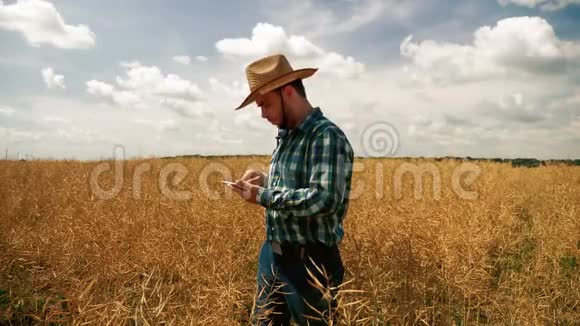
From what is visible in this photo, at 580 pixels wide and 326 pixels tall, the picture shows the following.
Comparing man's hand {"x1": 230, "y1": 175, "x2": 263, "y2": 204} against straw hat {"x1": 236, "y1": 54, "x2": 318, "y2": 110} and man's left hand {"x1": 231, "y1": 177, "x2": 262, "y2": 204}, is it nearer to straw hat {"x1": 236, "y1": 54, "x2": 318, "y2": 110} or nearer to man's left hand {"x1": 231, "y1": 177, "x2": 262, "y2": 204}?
man's left hand {"x1": 231, "y1": 177, "x2": 262, "y2": 204}

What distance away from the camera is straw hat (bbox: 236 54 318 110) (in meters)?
1.83

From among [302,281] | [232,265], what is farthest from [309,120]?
[232,265]

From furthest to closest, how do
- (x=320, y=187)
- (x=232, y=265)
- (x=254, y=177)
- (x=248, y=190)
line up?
(x=232, y=265)
(x=254, y=177)
(x=248, y=190)
(x=320, y=187)

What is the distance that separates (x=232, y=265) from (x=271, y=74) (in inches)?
71.9

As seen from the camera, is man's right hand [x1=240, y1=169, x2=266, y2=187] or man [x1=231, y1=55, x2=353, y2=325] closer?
man [x1=231, y1=55, x2=353, y2=325]

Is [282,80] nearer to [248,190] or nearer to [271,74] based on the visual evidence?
[271,74]

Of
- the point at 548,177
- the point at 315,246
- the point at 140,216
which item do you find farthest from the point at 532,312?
the point at 548,177

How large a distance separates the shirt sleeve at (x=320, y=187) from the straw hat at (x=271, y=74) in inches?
12.3

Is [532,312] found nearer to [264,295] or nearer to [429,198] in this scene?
[264,295]

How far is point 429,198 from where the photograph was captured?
7488mm

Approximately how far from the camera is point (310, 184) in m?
1.66

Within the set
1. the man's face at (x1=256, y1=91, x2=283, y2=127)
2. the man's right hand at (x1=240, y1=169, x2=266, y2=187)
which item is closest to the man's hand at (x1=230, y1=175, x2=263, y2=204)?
the man's right hand at (x1=240, y1=169, x2=266, y2=187)

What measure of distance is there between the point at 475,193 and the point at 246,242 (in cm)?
535

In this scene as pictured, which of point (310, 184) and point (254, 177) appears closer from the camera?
point (310, 184)
